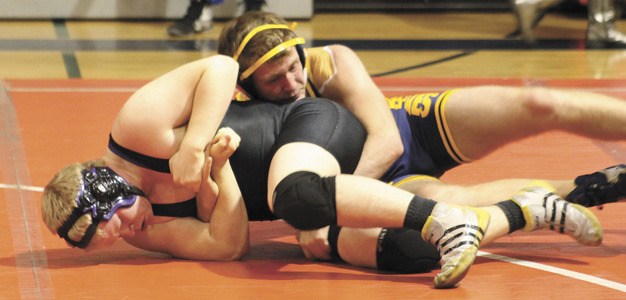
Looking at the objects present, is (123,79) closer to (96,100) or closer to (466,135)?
(96,100)

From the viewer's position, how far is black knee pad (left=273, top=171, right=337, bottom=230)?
8.34ft

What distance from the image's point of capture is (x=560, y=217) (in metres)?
2.72

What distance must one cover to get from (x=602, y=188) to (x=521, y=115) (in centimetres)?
30

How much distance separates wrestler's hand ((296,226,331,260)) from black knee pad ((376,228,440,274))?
0.53 feet

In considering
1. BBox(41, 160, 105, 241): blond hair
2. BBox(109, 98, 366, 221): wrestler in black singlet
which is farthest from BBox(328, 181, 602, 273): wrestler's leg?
BBox(41, 160, 105, 241): blond hair

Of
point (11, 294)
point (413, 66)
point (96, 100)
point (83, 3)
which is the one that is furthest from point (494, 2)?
point (11, 294)

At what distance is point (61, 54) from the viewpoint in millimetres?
5742

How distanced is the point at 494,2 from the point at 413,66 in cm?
200

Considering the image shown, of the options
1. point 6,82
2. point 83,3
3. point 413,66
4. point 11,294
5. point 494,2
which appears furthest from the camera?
point 494,2

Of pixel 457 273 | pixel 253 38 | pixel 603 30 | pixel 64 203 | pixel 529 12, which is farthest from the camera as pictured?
pixel 529 12

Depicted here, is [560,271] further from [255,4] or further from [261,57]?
[255,4]

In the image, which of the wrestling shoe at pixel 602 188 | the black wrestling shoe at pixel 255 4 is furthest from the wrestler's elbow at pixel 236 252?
the black wrestling shoe at pixel 255 4

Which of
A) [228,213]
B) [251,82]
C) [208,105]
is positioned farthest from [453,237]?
[251,82]

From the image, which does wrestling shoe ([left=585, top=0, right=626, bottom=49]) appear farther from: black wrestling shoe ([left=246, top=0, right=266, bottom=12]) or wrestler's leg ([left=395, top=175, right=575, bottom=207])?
wrestler's leg ([left=395, top=175, right=575, bottom=207])
